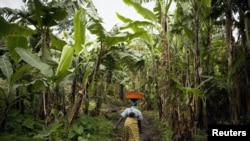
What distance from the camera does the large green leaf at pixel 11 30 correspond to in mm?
4055

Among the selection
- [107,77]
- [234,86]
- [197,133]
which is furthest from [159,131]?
[107,77]

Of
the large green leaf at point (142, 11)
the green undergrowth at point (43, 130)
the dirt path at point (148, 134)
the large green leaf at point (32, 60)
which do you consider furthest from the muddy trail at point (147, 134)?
the large green leaf at point (32, 60)

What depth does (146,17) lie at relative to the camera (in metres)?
7.27

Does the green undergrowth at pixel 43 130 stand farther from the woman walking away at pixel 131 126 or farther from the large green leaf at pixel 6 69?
the large green leaf at pixel 6 69

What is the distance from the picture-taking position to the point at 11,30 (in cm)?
427

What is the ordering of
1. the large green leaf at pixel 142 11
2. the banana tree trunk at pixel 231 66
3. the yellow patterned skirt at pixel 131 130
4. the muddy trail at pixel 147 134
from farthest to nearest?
the muddy trail at pixel 147 134 < the large green leaf at pixel 142 11 < the banana tree trunk at pixel 231 66 < the yellow patterned skirt at pixel 131 130

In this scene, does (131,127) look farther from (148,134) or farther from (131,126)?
(148,134)

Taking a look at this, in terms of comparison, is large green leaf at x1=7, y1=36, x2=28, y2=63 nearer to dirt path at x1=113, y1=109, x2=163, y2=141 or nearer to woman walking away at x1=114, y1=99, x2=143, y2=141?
woman walking away at x1=114, y1=99, x2=143, y2=141

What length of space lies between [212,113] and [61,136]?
5.79m

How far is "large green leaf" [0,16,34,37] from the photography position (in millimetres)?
4055

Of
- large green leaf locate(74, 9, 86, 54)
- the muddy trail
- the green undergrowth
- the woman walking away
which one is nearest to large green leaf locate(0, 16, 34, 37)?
large green leaf locate(74, 9, 86, 54)

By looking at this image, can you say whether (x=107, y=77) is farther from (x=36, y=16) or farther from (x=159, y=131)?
(x=36, y=16)

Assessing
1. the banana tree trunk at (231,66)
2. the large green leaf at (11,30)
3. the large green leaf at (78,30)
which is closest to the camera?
the large green leaf at (11,30)

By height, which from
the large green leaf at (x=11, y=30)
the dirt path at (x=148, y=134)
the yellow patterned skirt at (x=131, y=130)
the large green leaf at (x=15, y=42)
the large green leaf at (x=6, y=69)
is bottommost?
the dirt path at (x=148, y=134)
